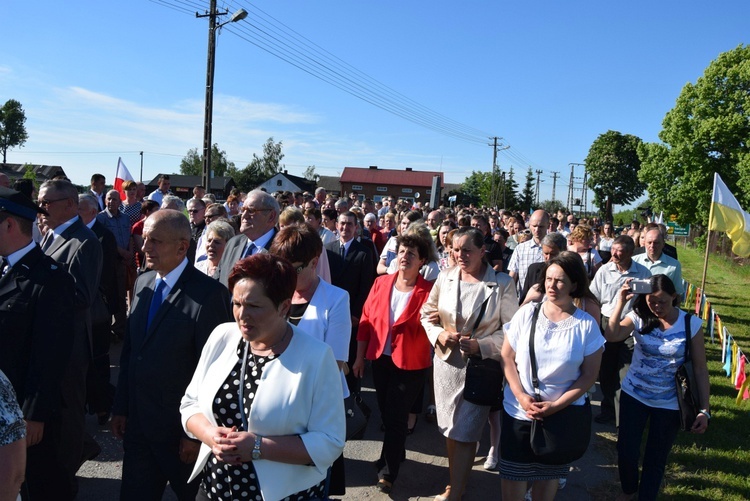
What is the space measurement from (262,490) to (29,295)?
167 centimetres

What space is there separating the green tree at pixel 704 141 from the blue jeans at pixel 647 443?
22.7 meters

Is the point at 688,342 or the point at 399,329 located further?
the point at 399,329

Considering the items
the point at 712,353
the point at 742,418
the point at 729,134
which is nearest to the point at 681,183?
the point at 729,134

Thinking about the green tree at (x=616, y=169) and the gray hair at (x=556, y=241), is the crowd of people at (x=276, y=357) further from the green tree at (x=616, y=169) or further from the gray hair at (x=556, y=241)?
the green tree at (x=616, y=169)

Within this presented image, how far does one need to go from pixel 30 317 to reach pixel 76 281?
1.02 metres

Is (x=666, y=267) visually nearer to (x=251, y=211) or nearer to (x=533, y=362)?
(x=533, y=362)

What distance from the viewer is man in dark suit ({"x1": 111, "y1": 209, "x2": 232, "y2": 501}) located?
2.91 m

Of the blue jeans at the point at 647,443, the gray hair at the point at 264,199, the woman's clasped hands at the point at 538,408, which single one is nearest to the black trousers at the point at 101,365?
the gray hair at the point at 264,199

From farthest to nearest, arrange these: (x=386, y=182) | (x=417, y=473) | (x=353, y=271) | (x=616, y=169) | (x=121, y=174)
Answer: (x=386, y=182)
(x=616, y=169)
(x=121, y=174)
(x=353, y=271)
(x=417, y=473)

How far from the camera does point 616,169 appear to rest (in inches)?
2467

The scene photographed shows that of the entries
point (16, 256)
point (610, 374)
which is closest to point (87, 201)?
point (16, 256)

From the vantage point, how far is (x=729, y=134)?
25000mm

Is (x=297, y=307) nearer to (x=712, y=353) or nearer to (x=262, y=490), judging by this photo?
(x=262, y=490)

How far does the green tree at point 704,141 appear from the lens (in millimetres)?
24875
